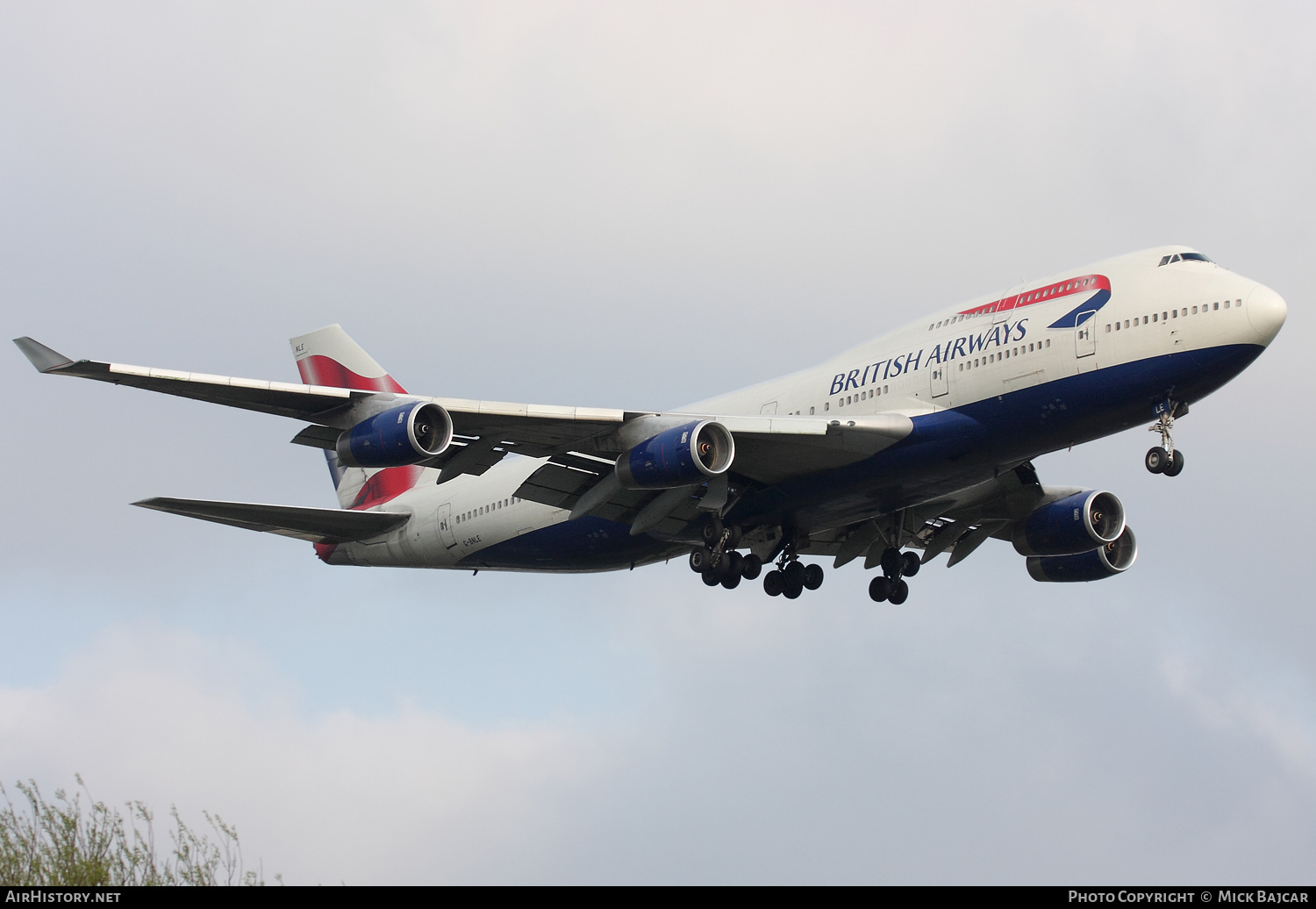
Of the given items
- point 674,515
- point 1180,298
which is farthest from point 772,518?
point 1180,298

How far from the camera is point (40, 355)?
2878cm

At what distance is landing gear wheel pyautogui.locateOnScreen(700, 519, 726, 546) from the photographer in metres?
37.8

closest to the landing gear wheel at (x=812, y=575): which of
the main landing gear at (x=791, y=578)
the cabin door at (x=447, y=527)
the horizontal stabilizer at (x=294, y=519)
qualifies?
the main landing gear at (x=791, y=578)

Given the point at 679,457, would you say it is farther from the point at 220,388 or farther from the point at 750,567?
the point at 220,388

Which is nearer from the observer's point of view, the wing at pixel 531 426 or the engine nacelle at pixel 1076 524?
the wing at pixel 531 426

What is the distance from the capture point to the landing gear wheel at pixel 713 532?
37750 mm

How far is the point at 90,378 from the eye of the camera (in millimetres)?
30375

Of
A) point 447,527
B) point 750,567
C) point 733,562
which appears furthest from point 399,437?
point 447,527

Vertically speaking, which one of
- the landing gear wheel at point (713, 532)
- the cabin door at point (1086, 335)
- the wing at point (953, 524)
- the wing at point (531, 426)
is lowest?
the landing gear wheel at point (713, 532)

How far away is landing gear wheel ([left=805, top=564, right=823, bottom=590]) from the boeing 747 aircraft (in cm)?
5

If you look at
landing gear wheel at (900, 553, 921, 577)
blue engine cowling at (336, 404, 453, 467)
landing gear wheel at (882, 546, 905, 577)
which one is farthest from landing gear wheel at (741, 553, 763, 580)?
blue engine cowling at (336, 404, 453, 467)

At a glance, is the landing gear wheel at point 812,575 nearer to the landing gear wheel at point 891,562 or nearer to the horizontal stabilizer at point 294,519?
the landing gear wheel at point 891,562

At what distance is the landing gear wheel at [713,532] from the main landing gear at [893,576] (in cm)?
634
